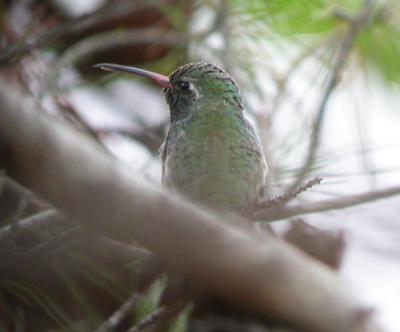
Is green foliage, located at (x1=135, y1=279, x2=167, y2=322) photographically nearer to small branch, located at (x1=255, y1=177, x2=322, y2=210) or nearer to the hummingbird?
the hummingbird

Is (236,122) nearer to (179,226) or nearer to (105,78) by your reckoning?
(105,78)

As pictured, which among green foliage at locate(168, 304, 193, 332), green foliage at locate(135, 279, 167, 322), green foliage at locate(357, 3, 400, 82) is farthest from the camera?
green foliage at locate(357, 3, 400, 82)

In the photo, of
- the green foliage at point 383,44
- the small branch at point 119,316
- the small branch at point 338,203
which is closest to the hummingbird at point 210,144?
the small branch at point 338,203

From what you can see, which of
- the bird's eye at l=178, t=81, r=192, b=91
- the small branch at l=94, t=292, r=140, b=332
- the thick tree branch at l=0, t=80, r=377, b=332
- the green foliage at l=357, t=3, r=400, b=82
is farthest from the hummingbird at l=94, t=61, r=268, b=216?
the thick tree branch at l=0, t=80, r=377, b=332

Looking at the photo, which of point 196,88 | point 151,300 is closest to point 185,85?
point 196,88

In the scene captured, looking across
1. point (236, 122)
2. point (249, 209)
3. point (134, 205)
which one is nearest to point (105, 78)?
point (236, 122)

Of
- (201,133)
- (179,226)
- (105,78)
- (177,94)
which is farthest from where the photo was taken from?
(105,78)

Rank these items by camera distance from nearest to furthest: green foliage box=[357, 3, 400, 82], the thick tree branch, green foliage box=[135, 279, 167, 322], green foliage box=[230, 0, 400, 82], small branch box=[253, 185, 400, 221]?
the thick tree branch < small branch box=[253, 185, 400, 221] < green foliage box=[135, 279, 167, 322] < green foliage box=[230, 0, 400, 82] < green foliage box=[357, 3, 400, 82]

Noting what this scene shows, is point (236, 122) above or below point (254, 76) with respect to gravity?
below

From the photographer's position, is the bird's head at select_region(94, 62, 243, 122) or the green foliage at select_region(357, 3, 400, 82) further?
the green foliage at select_region(357, 3, 400, 82)

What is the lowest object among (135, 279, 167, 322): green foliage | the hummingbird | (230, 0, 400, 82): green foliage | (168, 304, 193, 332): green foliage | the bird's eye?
(168, 304, 193, 332): green foliage
